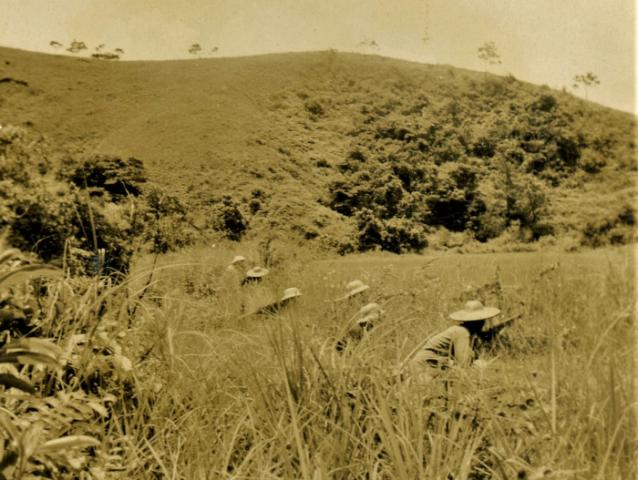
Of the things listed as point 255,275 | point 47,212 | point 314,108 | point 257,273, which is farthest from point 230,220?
point 47,212

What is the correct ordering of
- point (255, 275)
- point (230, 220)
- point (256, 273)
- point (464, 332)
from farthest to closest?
point (230, 220), point (256, 273), point (255, 275), point (464, 332)

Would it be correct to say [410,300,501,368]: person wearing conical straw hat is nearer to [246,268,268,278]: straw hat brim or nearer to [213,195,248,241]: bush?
[246,268,268,278]: straw hat brim

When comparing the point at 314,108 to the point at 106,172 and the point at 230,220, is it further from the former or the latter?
the point at 106,172

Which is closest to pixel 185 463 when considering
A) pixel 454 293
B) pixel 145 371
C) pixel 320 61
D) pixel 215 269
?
pixel 145 371

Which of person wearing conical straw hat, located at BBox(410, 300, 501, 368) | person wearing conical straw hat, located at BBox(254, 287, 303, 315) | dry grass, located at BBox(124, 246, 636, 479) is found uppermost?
person wearing conical straw hat, located at BBox(254, 287, 303, 315)

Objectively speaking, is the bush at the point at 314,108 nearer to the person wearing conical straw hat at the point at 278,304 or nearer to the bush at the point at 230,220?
the bush at the point at 230,220

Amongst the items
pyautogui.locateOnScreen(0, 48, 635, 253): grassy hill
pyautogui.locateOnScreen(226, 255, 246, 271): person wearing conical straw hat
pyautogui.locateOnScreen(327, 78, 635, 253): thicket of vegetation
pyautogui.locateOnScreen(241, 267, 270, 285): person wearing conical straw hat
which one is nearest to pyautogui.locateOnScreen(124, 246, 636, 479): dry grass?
pyautogui.locateOnScreen(241, 267, 270, 285): person wearing conical straw hat

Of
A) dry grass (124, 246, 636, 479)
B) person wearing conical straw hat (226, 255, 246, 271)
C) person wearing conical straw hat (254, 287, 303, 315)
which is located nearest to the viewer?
dry grass (124, 246, 636, 479)

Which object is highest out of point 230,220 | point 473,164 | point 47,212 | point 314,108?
point 314,108
